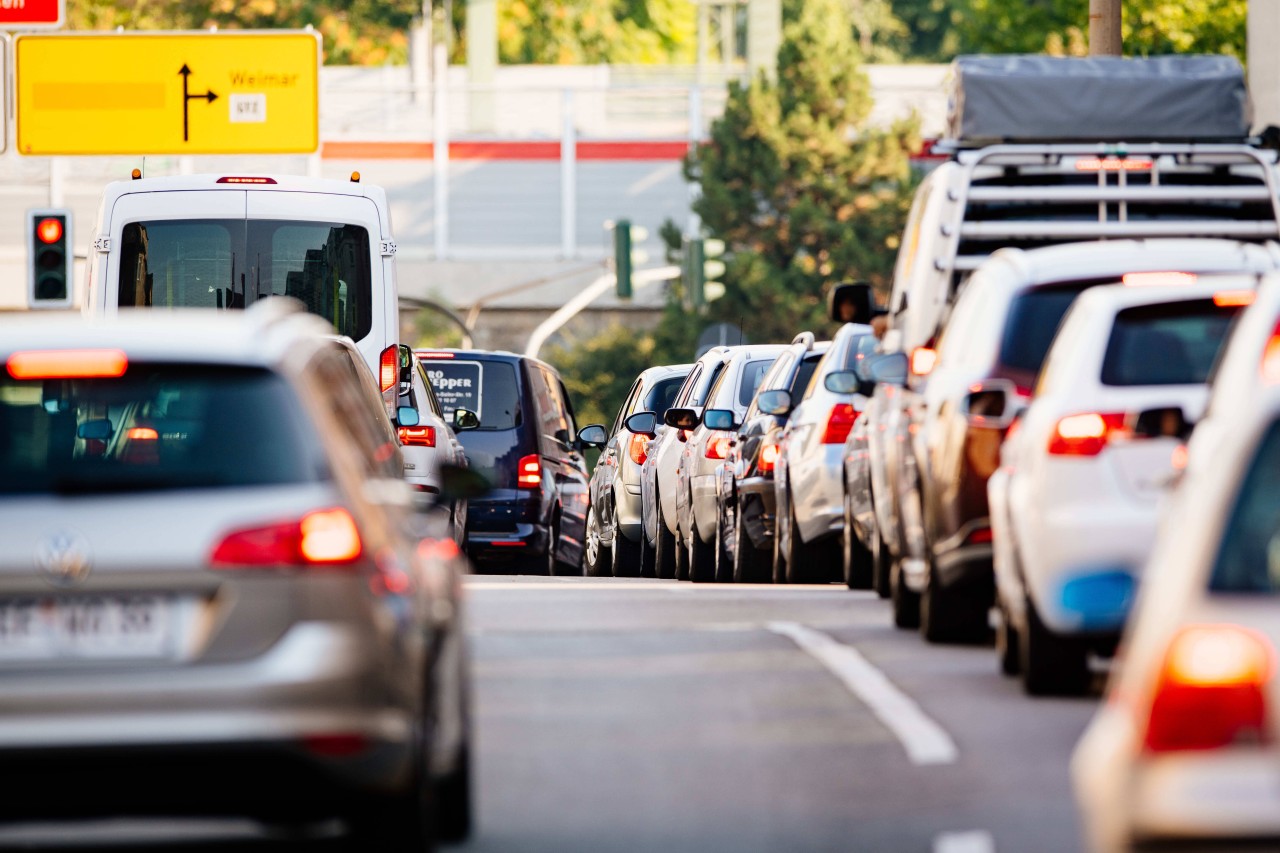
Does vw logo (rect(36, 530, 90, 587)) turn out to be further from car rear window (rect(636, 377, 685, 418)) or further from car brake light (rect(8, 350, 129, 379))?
car rear window (rect(636, 377, 685, 418))

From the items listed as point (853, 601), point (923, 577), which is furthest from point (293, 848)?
point (853, 601)

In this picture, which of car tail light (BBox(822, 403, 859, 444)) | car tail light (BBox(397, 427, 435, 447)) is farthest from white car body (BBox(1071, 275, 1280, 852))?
car tail light (BBox(397, 427, 435, 447))

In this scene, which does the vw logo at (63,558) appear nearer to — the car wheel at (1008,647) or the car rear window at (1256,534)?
the car rear window at (1256,534)

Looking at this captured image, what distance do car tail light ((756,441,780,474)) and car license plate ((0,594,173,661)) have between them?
11908mm

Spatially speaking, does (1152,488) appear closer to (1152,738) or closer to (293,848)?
(293,848)

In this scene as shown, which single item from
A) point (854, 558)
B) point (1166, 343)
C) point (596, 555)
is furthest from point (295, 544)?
point (596, 555)

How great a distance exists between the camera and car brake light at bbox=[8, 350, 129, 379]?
760cm

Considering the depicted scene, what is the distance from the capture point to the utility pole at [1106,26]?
23.6m

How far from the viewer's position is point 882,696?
35.9ft

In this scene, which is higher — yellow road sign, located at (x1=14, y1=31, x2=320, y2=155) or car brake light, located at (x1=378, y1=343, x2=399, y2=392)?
yellow road sign, located at (x1=14, y1=31, x2=320, y2=155)

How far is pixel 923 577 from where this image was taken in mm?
12977

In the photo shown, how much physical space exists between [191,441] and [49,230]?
76.6 ft

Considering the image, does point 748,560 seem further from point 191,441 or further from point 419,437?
point 191,441

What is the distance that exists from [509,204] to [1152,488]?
60.6 m
